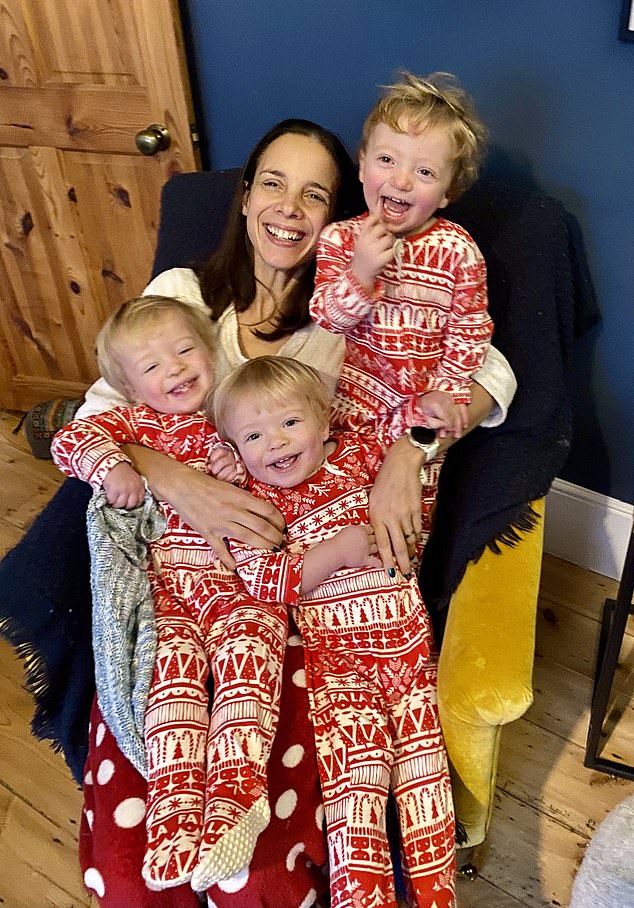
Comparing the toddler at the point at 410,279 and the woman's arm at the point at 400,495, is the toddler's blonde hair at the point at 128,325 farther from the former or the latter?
the woman's arm at the point at 400,495

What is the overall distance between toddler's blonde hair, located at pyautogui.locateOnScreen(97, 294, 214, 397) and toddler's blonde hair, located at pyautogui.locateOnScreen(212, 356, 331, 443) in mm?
178

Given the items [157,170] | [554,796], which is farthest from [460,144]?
[554,796]

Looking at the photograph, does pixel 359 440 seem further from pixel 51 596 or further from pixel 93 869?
pixel 93 869

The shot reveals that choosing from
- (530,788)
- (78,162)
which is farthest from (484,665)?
(78,162)

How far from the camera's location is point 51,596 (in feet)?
3.97

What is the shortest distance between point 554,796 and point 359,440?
848 mm

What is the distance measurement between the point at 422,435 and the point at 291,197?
1.58ft

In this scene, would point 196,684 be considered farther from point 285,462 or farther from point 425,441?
point 425,441

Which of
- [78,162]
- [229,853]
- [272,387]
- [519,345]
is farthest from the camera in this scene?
[78,162]

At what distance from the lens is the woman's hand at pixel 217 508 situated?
1.26 meters

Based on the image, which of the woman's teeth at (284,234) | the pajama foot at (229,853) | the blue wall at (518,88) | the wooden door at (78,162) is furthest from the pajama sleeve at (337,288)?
the wooden door at (78,162)

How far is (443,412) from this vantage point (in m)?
1.30

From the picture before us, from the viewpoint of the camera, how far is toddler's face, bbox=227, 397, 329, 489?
1225mm

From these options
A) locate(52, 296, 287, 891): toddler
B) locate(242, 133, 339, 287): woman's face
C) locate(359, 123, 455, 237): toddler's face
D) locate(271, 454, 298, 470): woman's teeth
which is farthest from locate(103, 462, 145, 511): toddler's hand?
locate(359, 123, 455, 237): toddler's face
